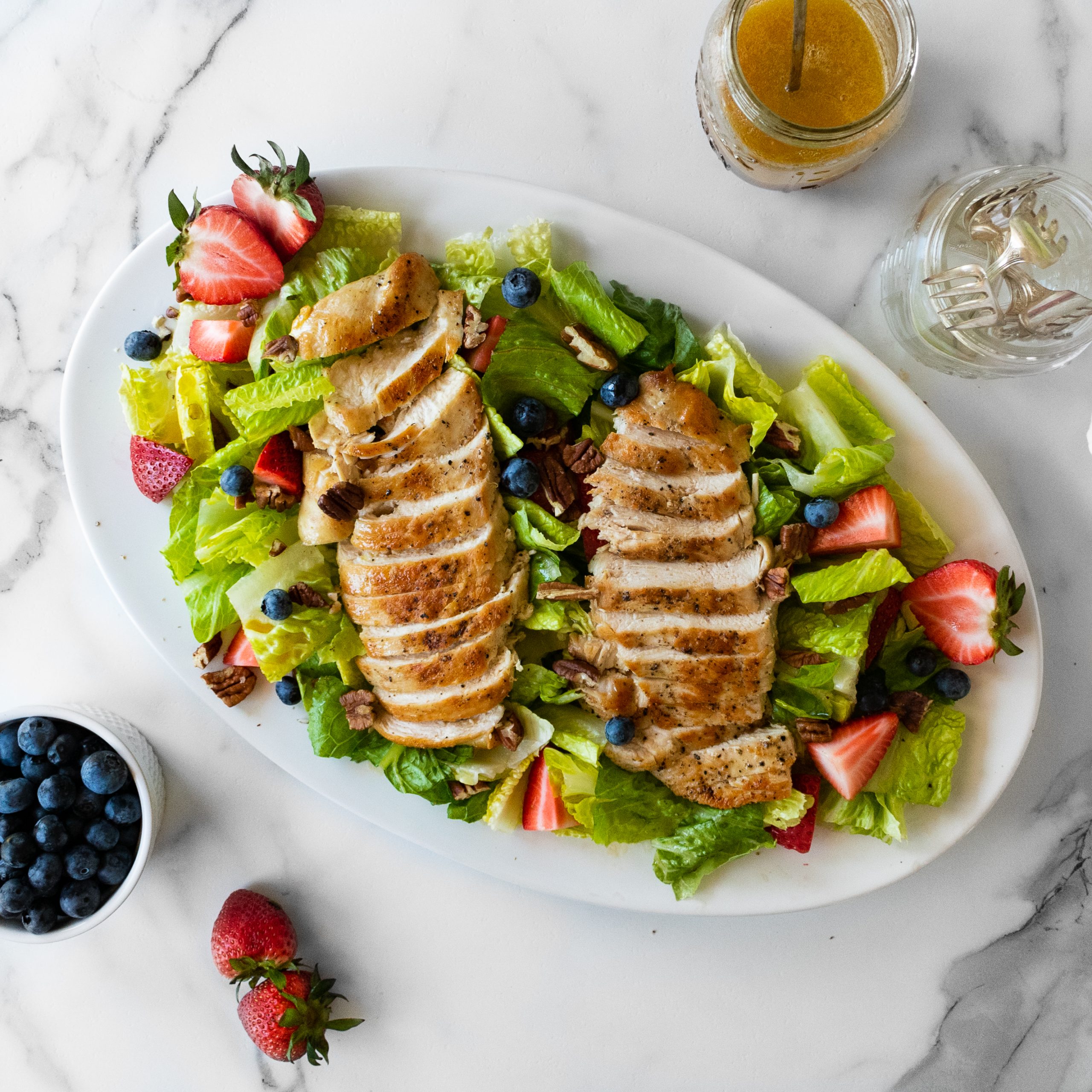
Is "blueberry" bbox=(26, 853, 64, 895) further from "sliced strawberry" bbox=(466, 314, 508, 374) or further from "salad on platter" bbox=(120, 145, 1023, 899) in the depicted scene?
"sliced strawberry" bbox=(466, 314, 508, 374)

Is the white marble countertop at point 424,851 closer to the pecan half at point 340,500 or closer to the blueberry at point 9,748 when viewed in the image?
the blueberry at point 9,748

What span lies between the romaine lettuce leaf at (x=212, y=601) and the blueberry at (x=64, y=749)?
54 centimetres

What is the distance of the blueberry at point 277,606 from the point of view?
2.54 meters

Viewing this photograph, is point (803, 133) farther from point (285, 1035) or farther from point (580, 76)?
point (285, 1035)

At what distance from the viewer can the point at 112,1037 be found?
3.14 meters

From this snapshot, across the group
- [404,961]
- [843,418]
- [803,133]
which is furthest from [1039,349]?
[404,961]

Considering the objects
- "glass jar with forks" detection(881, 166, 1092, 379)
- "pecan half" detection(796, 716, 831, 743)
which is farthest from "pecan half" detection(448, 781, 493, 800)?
"glass jar with forks" detection(881, 166, 1092, 379)

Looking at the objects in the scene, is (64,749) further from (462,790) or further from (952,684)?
(952,684)

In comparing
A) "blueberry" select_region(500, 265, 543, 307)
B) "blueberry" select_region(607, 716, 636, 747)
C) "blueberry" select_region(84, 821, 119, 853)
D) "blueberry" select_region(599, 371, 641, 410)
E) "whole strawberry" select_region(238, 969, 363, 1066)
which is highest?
"blueberry" select_region(500, 265, 543, 307)

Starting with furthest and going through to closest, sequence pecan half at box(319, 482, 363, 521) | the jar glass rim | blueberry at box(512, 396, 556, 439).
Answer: blueberry at box(512, 396, 556, 439)
pecan half at box(319, 482, 363, 521)
the jar glass rim

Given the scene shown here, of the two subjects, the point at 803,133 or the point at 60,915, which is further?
the point at 60,915

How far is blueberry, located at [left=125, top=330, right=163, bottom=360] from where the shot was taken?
2.66 meters

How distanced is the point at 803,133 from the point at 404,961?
2.80 metres

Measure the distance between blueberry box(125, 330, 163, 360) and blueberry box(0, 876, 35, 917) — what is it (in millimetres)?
1611
